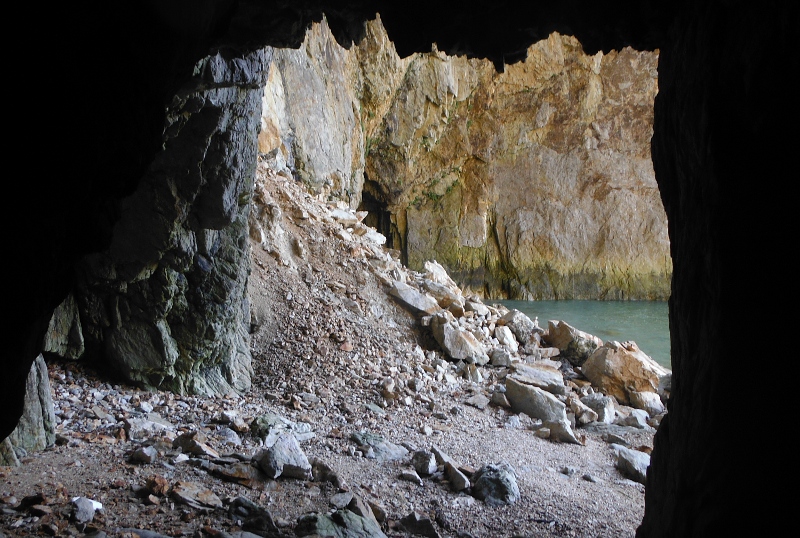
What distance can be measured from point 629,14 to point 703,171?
3.78 ft

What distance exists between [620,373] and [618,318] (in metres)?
10.8

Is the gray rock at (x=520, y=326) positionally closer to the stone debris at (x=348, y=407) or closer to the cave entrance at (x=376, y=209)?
the stone debris at (x=348, y=407)

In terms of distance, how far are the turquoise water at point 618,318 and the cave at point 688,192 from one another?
31.7 ft

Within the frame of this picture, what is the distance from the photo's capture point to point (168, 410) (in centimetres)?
484

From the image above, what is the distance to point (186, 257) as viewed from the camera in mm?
5129

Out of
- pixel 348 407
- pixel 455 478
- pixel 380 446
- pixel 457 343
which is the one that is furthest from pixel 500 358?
pixel 455 478

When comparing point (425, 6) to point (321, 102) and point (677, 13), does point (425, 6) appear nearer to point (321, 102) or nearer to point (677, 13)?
point (677, 13)

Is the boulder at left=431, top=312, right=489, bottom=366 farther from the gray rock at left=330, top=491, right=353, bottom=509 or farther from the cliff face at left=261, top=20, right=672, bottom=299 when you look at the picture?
the cliff face at left=261, top=20, right=672, bottom=299

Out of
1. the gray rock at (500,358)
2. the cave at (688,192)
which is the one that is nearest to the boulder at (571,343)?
the gray rock at (500,358)

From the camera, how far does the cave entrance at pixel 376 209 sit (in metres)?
21.7

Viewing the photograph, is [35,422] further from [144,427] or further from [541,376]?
[541,376]

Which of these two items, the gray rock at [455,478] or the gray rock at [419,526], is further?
the gray rock at [455,478]

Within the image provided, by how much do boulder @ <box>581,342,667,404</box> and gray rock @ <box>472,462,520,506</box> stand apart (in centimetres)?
363

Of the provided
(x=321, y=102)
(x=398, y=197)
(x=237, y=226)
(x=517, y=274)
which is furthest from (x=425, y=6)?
(x=517, y=274)
